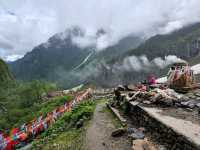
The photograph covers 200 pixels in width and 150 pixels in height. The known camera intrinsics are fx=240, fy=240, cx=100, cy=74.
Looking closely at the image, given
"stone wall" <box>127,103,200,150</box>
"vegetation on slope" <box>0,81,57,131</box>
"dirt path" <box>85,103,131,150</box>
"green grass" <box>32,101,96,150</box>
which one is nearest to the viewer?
"stone wall" <box>127,103,200,150</box>

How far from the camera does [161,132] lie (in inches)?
327

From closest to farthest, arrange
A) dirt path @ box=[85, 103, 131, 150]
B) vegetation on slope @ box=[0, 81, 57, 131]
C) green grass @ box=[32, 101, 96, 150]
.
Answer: dirt path @ box=[85, 103, 131, 150], green grass @ box=[32, 101, 96, 150], vegetation on slope @ box=[0, 81, 57, 131]

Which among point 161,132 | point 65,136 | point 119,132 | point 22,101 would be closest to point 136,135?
point 119,132

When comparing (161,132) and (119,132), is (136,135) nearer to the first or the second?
(119,132)

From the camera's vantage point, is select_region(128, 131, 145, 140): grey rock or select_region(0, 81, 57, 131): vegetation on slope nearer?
select_region(128, 131, 145, 140): grey rock

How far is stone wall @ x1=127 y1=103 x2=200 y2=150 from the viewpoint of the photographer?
6.67 meters

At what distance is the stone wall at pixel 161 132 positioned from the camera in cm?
667

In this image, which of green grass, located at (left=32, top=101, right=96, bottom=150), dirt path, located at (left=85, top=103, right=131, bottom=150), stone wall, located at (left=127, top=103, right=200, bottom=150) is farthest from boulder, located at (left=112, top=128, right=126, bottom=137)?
green grass, located at (left=32, top=101, right=96, bottom=150)

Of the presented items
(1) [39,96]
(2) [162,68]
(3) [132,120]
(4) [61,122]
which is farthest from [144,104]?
(2) [162,68]

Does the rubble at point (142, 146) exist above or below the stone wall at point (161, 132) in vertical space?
below

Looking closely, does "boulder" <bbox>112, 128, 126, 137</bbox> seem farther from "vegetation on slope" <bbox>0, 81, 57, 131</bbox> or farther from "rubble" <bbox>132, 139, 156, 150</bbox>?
"vegetation on slope" <bbox>0, 81, 57, 131</bbox>

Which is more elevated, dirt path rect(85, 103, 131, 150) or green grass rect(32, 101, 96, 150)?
dirt path rect(85, 103, 131, 150)

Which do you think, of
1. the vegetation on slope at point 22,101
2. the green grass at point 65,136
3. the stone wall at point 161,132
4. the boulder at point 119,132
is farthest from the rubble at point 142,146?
the vegetation on slope at point 22,101

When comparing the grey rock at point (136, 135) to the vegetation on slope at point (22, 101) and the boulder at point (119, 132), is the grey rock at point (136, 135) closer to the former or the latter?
the boulder at point (119, 132)
